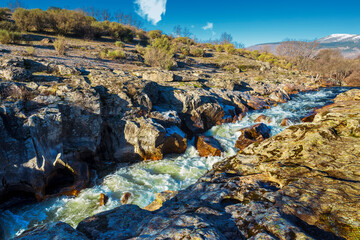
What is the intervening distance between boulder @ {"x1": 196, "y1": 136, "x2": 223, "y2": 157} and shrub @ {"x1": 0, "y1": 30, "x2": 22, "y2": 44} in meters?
22.9

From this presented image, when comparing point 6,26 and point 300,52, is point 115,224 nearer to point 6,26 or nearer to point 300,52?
point 6,26

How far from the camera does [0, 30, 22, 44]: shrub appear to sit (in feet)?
58.2

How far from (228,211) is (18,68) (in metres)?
13.9

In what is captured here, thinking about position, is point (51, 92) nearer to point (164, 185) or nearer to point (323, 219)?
point (164, 185)

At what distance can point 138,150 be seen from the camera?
11234 millimetres

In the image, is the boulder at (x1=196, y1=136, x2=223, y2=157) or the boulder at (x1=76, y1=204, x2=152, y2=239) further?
the boulder at (x1=196, y1=136, x2=223, y2=157)

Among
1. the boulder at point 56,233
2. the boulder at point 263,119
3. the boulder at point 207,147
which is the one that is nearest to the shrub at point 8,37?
the boulder at point 207,147

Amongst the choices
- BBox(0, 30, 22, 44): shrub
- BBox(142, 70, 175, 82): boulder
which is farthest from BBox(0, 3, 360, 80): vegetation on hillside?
BBox(142, 70, 175, 82): boulder

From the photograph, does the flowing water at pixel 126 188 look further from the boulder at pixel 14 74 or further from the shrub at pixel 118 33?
the shrub at pixel 118 33

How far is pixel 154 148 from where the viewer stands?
37.1ft

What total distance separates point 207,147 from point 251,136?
3.90 m

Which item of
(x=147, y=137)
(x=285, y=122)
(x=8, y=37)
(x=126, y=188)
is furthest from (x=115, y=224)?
(x=8, y=37)

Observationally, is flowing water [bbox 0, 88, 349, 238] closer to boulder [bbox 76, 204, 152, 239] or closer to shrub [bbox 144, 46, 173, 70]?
boulder [bbox 76, 204, 152, 239]

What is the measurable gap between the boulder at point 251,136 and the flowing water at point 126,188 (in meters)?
0.61
